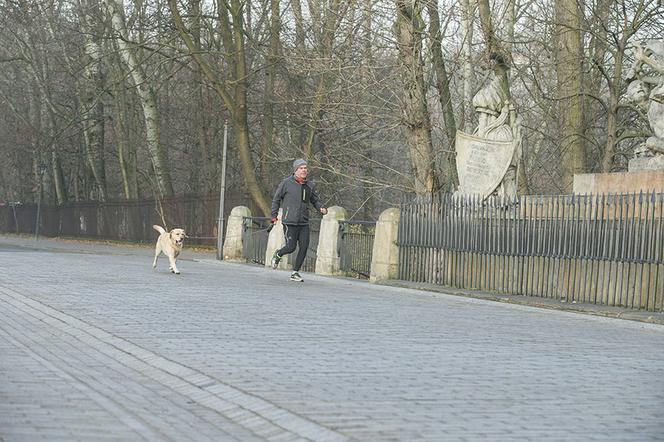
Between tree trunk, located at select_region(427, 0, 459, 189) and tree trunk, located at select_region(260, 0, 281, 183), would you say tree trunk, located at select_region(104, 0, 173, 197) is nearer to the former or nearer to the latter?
tree trunk, located at select_region(260, 0, 281, 183)

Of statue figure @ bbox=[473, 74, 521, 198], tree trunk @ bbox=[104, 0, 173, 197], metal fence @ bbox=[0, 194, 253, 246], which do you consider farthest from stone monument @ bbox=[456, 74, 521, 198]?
tree trunk @ bbox=[104, 0, 173, 197]

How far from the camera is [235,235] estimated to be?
30297 millimetres

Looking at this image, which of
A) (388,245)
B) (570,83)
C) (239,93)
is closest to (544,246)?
(388,245)

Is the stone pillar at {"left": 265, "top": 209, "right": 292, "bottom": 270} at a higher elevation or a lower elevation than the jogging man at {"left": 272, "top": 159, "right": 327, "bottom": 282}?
lower

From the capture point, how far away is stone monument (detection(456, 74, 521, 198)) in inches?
818

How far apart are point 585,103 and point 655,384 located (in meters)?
22.6

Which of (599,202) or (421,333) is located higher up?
(599,202)

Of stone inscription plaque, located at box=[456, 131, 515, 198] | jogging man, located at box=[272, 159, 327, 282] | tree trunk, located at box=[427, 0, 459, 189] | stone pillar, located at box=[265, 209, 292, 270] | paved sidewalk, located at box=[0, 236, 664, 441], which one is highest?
tree trunk, located at box=[427, 0, 459, 189]

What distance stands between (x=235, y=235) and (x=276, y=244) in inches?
121

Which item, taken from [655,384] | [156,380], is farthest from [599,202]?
[156,380]

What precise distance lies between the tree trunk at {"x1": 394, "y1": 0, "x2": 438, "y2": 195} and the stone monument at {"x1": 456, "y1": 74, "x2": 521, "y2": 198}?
159 inches

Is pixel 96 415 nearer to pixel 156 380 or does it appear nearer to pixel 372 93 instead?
pixel 156 380

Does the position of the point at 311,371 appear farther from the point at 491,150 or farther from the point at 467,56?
the point at 467,56

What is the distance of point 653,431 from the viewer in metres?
6.80
